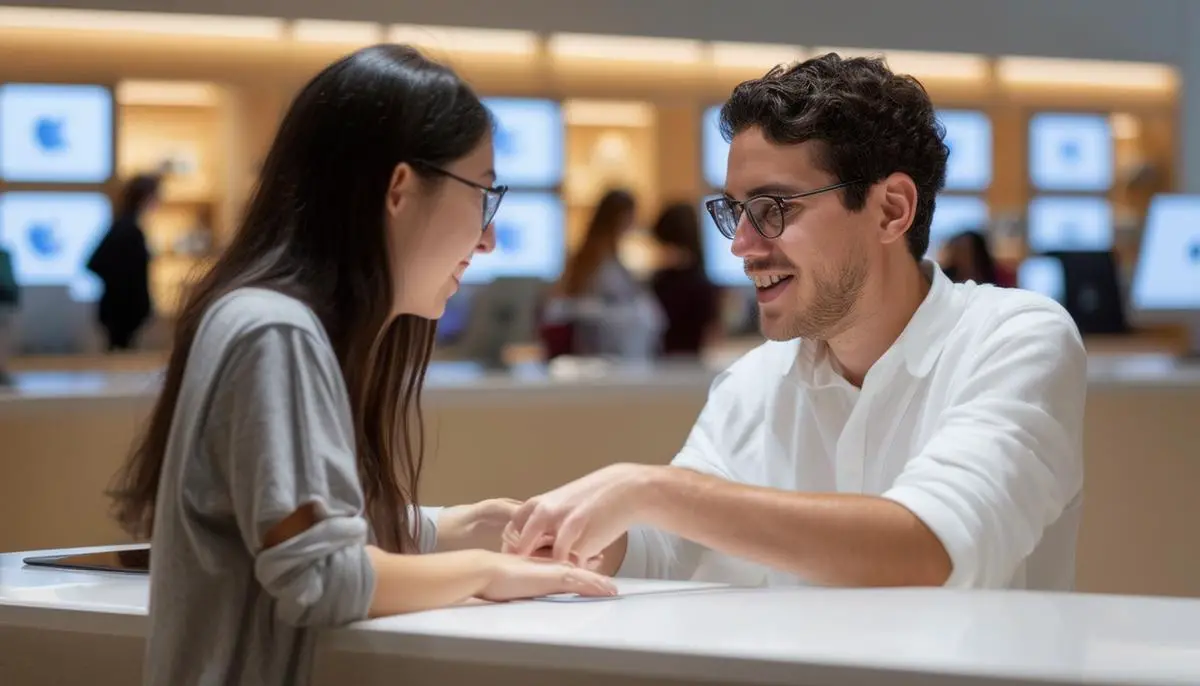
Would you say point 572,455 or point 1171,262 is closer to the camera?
point 572,455

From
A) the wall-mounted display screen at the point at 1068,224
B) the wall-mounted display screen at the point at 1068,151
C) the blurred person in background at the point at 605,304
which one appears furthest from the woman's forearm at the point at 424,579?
the wall-mounted display screen at the point at 1068,151

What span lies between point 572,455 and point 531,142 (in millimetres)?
5525

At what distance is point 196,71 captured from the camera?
785 centimetres

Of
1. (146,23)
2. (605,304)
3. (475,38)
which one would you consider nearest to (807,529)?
(605,304)

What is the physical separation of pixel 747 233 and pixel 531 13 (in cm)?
662

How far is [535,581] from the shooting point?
1.50 m

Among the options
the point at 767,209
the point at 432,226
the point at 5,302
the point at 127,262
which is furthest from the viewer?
the point at 127,262

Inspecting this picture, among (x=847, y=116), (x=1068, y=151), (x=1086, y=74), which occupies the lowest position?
(x=1068, y=151)

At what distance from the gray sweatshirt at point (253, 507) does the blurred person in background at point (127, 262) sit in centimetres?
580

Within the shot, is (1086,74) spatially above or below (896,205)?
above

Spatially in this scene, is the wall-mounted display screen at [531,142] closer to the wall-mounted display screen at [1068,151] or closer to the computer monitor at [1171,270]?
the wall-mounted display screen at [1068,151]

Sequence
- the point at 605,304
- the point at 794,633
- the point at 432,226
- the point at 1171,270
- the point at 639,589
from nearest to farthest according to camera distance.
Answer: the point at 794,633, the point at 432,226, the point at 639,589, the point at 1171,270, the point at 605,304

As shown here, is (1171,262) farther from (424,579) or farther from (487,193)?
(424,579)

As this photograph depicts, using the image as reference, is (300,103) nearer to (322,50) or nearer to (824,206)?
(824,206)
